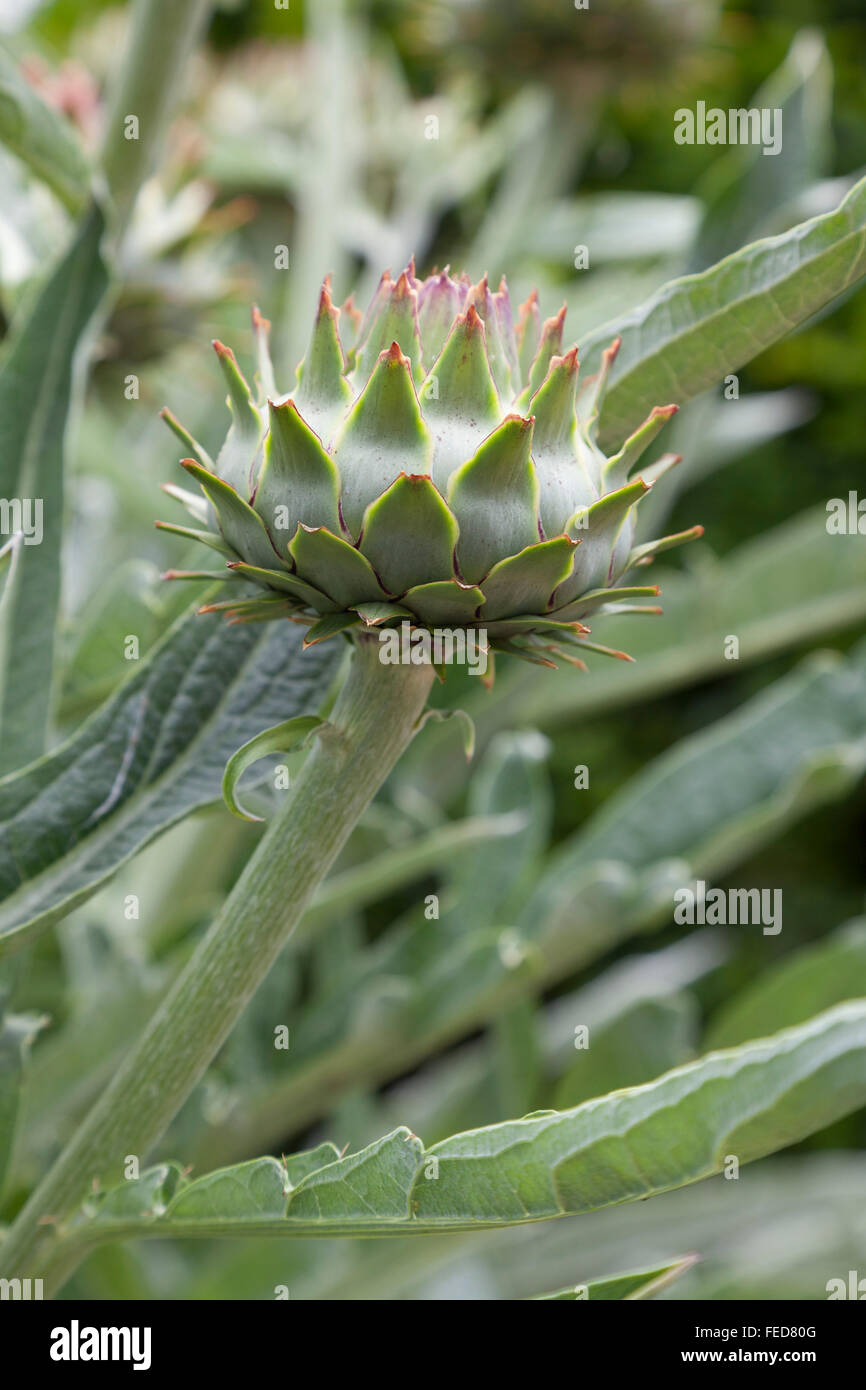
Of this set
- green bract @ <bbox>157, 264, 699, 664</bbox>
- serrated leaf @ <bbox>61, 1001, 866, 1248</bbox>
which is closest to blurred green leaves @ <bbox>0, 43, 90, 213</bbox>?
green bract @ <bbox>157, 264, 699, 664</bbox>

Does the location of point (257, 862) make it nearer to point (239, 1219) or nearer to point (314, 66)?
point (239, 1219)

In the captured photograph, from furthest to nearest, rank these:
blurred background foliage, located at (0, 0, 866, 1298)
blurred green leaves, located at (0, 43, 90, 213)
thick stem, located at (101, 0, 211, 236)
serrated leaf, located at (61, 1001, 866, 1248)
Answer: blurred background foliage, located at (0, 0, 866, 1298), thick stem, located at (101, 0, 211, 236), blurred green leaves, located at (0, 43, 90, 213), serrated leaf, located at (61, 1001, 866, 1248)

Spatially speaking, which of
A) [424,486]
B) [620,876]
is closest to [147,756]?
[424,486]

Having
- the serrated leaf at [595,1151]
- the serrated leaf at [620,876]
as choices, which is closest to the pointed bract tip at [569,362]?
the serrated leaf at [595,1151]

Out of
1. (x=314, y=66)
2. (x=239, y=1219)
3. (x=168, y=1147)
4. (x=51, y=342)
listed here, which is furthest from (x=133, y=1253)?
(x=314, y=66)

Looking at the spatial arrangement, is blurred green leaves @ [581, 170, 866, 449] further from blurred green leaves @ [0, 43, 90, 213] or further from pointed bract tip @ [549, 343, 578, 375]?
blurred green leaves @ [0, 43, 90, 213]

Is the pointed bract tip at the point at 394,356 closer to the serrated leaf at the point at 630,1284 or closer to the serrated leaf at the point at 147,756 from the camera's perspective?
the serrated leaf at the point at 147,756

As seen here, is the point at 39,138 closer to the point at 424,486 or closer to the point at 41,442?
the point at 41,442
